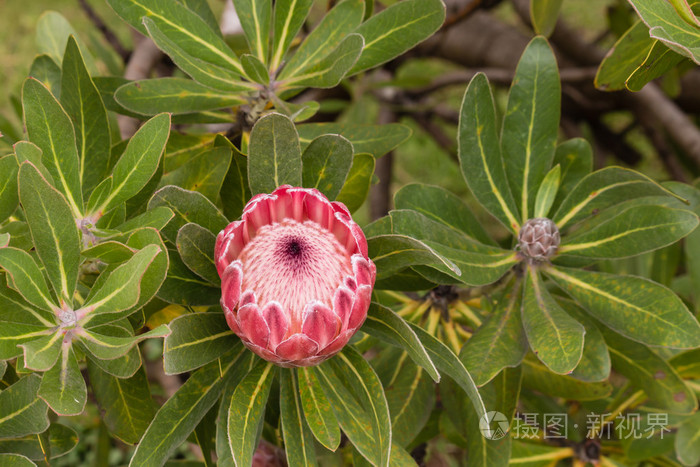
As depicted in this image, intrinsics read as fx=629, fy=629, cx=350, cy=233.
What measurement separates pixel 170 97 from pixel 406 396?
2.10 ft

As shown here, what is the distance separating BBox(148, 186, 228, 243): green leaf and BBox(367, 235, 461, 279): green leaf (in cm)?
21

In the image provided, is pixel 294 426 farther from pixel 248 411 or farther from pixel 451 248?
pixel 451 248

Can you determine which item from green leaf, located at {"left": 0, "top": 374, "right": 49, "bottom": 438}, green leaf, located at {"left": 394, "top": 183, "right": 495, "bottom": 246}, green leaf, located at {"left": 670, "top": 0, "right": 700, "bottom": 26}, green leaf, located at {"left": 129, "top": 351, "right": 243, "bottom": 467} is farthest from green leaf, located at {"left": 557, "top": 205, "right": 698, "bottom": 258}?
green leaf, located at {"left": 0, "top": 374, "right": 49, "bottom": 438}

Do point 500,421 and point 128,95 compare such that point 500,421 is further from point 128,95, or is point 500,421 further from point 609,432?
point 128,95

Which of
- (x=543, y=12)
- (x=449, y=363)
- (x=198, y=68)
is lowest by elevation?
(x=449, y=363)

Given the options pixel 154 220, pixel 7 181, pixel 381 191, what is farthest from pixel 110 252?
pixel 381 191

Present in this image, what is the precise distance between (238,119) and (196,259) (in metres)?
0.40

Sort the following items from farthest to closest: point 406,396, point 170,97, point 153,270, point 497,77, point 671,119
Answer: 1. point 497,77
2. point 671,119
3. point 406,396
4. point 170,97
5. point 153,270

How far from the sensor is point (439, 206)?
103 centimetres

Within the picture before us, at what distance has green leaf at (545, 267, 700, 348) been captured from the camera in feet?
2.92

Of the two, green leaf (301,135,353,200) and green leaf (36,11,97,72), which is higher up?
green leaf (36,11,97,72)

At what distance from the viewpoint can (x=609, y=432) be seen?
1.42 meters

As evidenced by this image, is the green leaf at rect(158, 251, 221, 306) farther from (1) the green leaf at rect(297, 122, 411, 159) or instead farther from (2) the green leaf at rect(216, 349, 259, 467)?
(1) the green leaf at rect(297, 122, 411, 159)

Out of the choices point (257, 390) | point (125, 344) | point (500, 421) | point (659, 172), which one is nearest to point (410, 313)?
point (500, 421)
